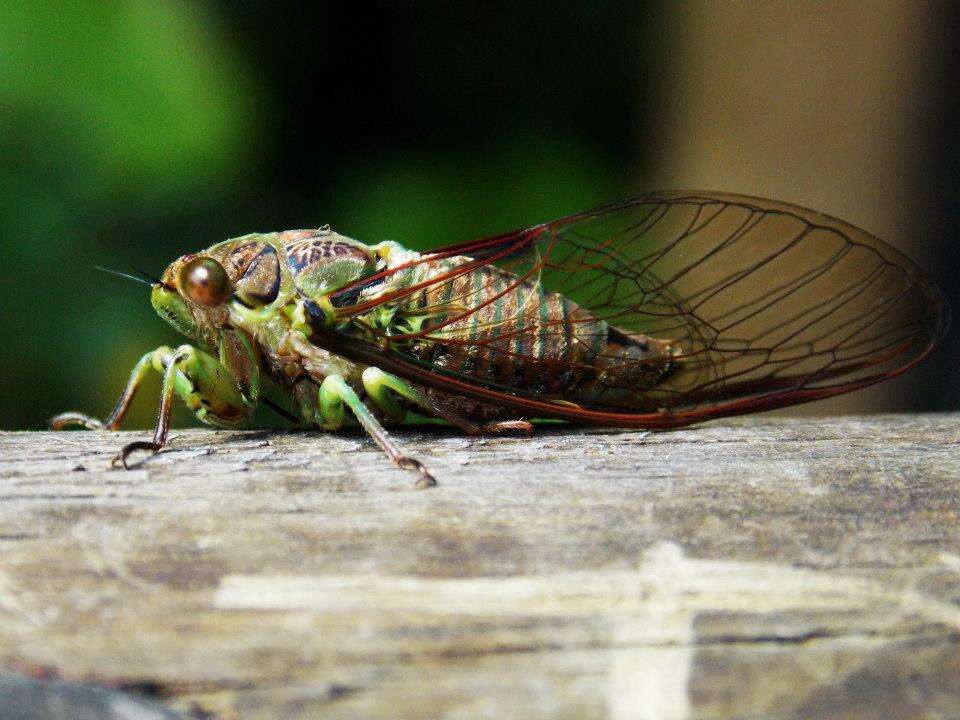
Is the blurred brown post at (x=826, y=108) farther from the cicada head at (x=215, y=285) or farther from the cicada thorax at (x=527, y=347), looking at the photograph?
the cicada head at (x=215, y=285)

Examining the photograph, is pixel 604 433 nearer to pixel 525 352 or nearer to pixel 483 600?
pixel 525 352

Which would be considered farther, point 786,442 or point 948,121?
point 948,121

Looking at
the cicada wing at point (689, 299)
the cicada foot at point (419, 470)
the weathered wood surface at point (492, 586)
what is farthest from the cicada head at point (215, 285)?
the cicada foot at point (419, 470)

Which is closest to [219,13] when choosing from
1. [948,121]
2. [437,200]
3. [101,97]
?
[101,97]

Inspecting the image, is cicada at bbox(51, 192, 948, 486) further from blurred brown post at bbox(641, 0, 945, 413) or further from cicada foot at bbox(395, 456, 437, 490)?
blurred brown post at bbox(641, 0, 945, 413)

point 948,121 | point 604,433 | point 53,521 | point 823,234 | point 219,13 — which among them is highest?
point 219,13

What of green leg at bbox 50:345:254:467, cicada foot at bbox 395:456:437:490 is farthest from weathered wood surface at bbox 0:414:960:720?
green leg at bbox 50:345:254:467
